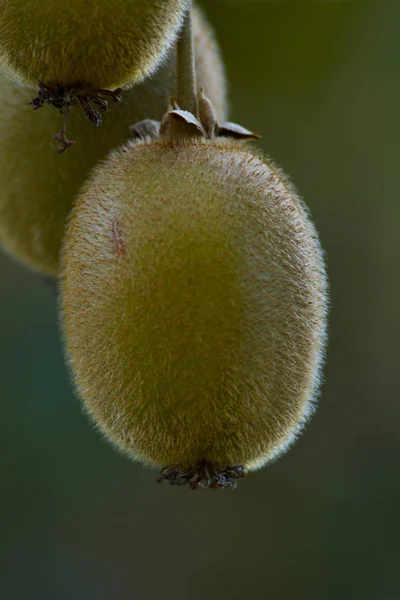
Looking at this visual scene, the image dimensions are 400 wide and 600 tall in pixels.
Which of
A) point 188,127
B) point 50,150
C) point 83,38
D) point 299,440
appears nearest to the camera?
point 83,38

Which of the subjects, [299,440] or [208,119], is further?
[299,440]

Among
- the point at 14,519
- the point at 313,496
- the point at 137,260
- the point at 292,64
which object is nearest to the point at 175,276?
the point at 137,260

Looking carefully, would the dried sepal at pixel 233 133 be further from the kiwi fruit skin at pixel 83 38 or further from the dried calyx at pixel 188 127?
the kiwi fruit skin at pixel 83 38

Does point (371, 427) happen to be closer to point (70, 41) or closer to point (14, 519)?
point (14, 519)

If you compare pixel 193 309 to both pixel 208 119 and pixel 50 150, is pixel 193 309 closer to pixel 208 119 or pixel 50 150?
pixel 208 119

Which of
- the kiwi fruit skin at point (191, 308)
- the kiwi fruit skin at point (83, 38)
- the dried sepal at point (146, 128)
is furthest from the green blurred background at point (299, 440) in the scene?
the kiwi fruit skin at point (83, 38)

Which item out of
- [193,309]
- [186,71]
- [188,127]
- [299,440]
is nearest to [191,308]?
[193,309]
